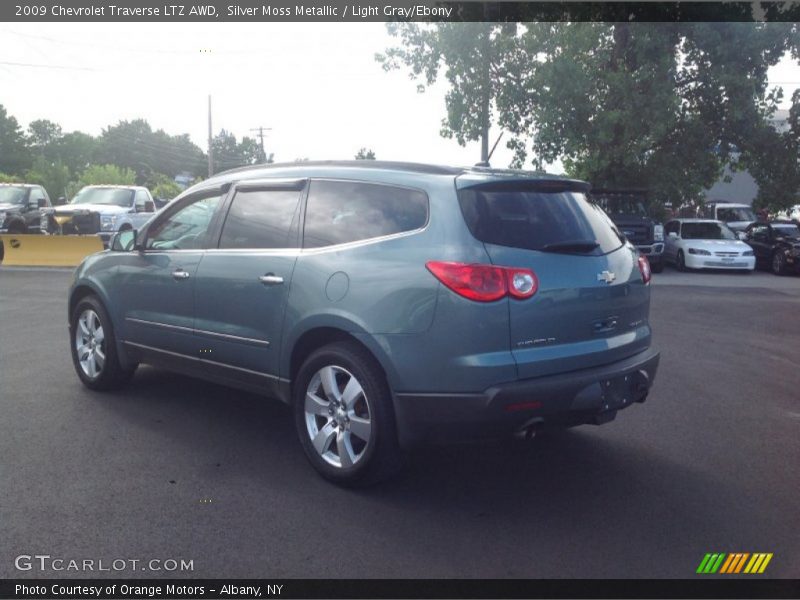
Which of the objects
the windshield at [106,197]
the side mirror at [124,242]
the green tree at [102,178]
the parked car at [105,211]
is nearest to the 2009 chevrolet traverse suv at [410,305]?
the side mirror at [124,242]

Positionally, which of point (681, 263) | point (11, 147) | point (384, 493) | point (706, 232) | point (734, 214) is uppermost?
point (11, 147)

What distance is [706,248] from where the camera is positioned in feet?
70.0

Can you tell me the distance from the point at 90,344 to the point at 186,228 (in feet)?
5.02

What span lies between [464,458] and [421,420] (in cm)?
112

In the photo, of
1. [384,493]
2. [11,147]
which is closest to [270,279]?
[384,493]

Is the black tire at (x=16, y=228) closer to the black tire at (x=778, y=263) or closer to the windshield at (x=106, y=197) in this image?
the windshield at (x=106, y=197)

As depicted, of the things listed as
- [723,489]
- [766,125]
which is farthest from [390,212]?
[766,125]

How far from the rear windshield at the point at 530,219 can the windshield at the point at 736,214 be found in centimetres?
2719

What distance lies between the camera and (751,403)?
6.73m

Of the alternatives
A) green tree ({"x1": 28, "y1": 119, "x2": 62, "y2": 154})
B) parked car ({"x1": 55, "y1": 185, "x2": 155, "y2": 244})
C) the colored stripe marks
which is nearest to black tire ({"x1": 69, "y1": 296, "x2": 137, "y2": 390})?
the colored stripe marks

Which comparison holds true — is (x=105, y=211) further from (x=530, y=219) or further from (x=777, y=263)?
(x=530, y=219)

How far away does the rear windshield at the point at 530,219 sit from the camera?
170 inches

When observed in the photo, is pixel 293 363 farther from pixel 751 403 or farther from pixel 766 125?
pixel 766 125

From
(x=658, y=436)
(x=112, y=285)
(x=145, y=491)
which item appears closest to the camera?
(x=145, y=491)
